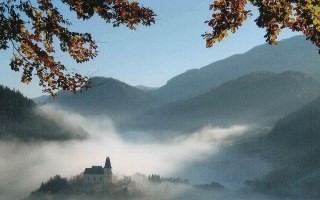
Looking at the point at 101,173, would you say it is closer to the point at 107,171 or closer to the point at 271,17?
the point at 107,171

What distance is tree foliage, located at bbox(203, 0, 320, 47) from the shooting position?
32.2ft

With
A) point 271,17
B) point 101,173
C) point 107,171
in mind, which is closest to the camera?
point 271,17

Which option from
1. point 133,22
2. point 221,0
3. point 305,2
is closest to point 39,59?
point 133,22

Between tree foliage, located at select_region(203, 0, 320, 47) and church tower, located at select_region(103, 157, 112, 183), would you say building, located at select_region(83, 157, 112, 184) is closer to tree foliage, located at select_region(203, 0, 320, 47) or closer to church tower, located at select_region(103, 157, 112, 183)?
church tower, located at select_region(103, 157, 112, 183)

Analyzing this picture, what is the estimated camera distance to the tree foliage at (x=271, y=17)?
9.81 m

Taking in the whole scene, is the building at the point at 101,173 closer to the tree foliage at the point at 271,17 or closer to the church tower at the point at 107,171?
the church tower at the point at 107,171

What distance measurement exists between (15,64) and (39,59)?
67cm

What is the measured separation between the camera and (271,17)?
420 inches

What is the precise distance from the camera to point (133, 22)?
43.2 ft

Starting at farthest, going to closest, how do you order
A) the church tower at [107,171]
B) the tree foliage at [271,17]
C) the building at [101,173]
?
the building at [101,173], the church tower at [107,171], the tree foliage at [271,17]

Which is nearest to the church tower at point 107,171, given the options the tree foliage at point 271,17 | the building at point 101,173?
the building at point 101,173

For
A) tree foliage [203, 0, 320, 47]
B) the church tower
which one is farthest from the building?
tree foliage [203, 0, 320, 47]

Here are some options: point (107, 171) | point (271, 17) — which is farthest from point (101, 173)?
point (271, 17)

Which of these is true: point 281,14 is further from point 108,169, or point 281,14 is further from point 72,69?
point 108,169
